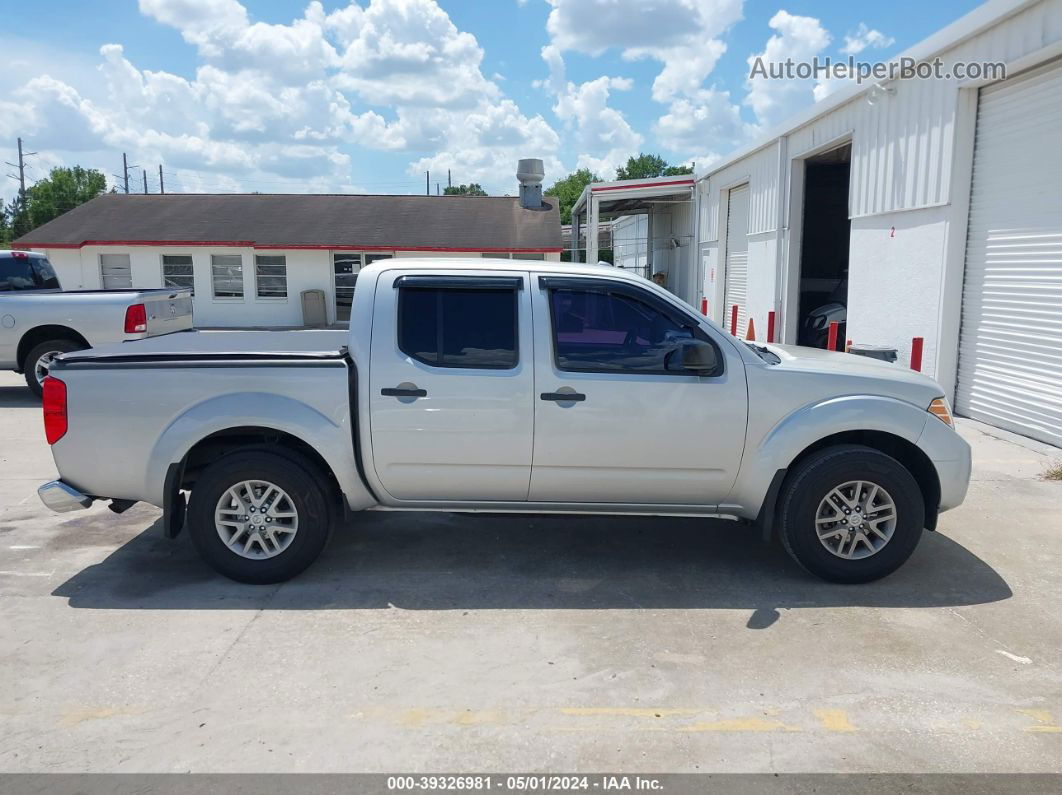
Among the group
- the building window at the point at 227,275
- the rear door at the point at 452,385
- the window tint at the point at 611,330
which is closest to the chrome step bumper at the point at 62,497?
the rear door at the point at 452,385

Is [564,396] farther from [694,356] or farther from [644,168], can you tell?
[644,168]

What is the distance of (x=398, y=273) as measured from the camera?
505 centimetres

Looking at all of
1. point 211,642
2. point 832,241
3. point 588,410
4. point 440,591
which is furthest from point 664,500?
point 832,241

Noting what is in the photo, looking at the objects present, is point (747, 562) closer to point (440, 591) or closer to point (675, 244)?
point (440, 591)

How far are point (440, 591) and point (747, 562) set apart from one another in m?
2.02

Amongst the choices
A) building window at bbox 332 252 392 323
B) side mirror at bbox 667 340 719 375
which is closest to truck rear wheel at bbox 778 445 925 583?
side mirror at bbox 667 340 719 375

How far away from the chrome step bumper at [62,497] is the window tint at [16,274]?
839 cm

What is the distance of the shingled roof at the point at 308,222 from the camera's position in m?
25.2

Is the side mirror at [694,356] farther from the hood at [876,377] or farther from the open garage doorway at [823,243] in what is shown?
the open garage doorway at [823,243]

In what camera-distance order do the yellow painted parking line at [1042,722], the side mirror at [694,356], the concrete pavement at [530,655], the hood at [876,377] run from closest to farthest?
the concrete pavement at [530,655] < the yellow painted parking line at [1042,722] < the side mirror at [694,356] < the hood at [876,377]

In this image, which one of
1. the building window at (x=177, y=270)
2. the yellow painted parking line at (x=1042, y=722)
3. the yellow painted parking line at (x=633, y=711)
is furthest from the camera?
Answer: the building window at (x=177, y=270)

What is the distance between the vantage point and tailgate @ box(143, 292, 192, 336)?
36.2 ft

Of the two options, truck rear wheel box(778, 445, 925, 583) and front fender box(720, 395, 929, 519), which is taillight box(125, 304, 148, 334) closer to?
front fender box(720, 395, 929, 519)

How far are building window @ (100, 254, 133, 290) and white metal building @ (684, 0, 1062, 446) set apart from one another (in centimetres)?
2040
